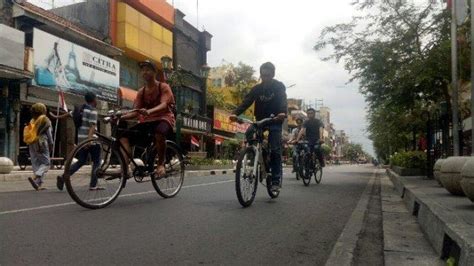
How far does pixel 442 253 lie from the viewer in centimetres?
339

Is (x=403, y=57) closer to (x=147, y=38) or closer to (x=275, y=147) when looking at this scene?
(x=275, y=147)

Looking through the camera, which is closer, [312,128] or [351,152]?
[312,128]

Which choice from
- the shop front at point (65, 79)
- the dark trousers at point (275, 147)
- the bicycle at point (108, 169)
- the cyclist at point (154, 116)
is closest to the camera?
the bicycle at point (108, 169)

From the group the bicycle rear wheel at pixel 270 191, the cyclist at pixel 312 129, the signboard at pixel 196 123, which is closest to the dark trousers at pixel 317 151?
the cyclist at pixel 312 129

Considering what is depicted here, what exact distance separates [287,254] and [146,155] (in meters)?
3.11

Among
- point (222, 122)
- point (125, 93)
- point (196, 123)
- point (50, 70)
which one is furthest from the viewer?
point (222, 122)

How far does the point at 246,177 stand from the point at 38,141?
15.1 feet

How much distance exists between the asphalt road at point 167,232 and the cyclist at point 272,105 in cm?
59

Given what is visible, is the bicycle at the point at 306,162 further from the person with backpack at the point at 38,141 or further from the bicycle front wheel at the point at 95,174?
the bicycle front wheel at the point at 95,174

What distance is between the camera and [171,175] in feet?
22.3

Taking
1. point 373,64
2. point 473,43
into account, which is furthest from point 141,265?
point 373,64

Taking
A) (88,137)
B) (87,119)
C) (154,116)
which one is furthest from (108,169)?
(87,119)

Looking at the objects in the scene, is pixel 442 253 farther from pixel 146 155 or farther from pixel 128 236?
pixel 146 155

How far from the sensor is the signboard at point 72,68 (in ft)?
68.7
